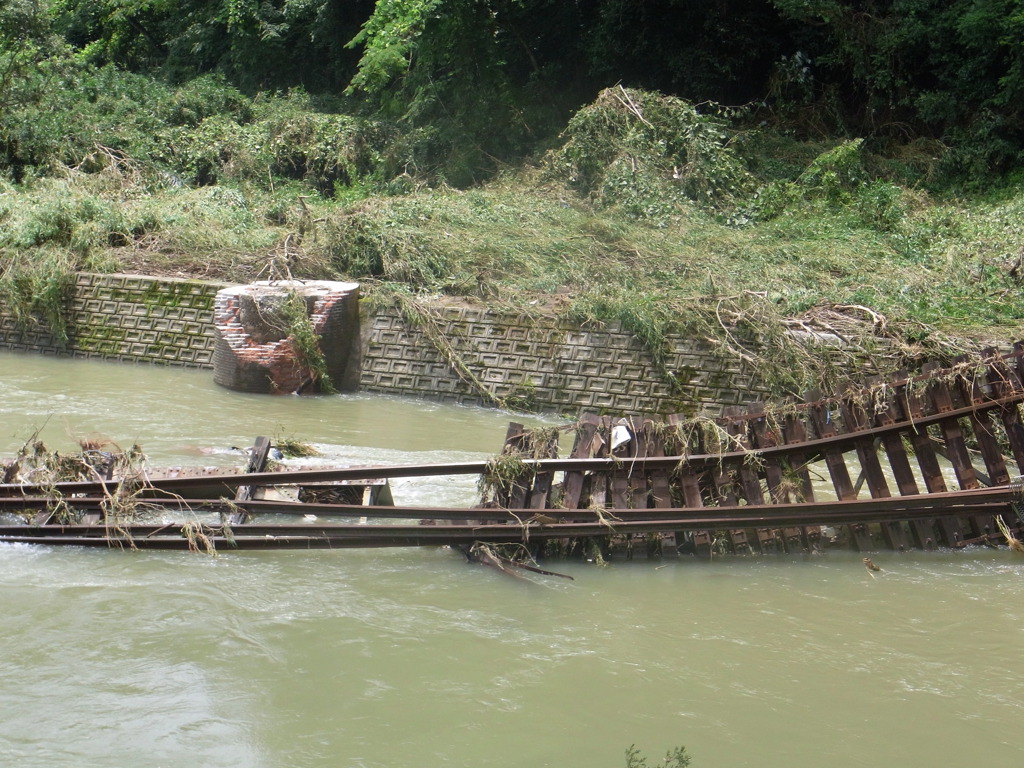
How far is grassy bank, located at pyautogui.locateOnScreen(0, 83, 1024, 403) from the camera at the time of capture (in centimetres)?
1161

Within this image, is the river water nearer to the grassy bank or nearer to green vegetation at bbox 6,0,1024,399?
the grassy bank

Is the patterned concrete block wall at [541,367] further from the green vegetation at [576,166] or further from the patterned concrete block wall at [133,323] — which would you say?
the patterned concrete block wall at [133,323]

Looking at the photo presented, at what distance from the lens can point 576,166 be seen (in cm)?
1706

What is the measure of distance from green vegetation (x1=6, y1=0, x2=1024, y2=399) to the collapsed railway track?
12.2ft

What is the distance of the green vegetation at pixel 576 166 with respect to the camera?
12.4m

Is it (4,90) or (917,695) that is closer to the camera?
(917,695)

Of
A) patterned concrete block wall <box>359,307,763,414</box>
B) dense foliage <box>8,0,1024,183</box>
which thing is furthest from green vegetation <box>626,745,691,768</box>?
dense foliage <box>8,0,1024,183</box>

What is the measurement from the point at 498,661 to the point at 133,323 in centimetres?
1008

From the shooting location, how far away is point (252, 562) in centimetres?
701

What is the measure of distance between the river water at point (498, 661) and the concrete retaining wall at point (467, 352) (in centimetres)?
435

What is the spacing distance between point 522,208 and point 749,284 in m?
4.58

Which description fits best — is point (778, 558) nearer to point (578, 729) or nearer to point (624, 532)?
point (624, 532)

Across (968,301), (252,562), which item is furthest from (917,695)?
(968,301)

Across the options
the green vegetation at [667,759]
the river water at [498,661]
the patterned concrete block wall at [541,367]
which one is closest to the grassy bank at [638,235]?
the patterned concrete block wall at [541,367]
